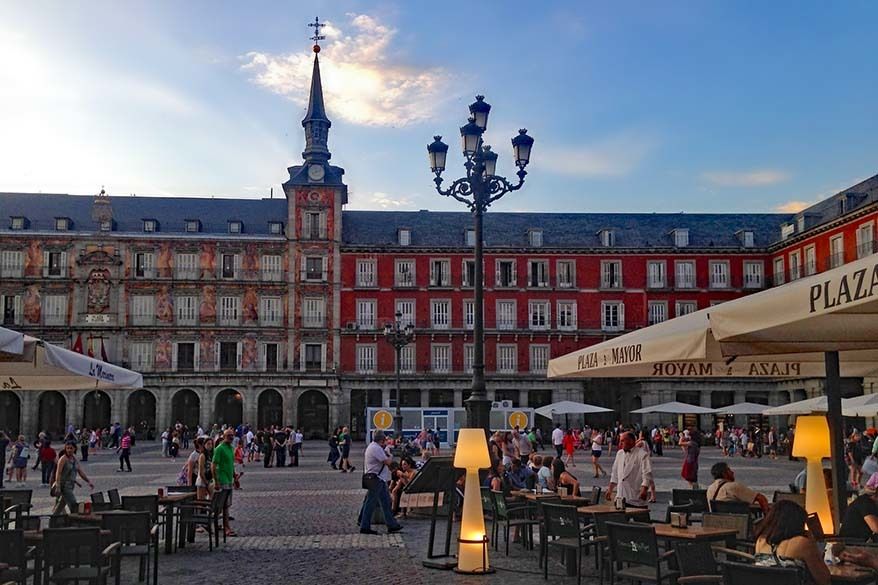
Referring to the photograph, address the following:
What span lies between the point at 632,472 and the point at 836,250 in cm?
3802

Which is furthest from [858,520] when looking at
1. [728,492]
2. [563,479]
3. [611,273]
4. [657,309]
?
[611,273]

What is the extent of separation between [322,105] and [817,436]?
52.6 metres

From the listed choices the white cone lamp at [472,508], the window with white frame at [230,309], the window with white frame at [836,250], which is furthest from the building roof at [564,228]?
the white cone lamp at [472,508]

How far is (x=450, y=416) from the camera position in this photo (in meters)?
41.2

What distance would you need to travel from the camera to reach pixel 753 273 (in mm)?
54062

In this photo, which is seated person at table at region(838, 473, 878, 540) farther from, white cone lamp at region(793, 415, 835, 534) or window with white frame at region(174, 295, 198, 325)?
window with white frame at region(174, 295, 198, 325)

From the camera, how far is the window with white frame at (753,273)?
53906 mm

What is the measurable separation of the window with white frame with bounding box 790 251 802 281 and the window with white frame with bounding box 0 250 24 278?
147 ft

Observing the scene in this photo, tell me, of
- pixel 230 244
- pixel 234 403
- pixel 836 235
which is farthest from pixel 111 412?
pixel 836 235

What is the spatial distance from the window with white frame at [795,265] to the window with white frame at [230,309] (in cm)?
3234

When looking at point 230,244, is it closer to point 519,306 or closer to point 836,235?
point 519,306

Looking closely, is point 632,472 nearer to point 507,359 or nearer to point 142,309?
point 507,359

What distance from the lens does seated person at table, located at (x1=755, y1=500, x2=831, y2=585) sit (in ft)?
19.3

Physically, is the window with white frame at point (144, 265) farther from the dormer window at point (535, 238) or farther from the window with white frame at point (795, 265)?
the window with white frame at point (795, 265)
